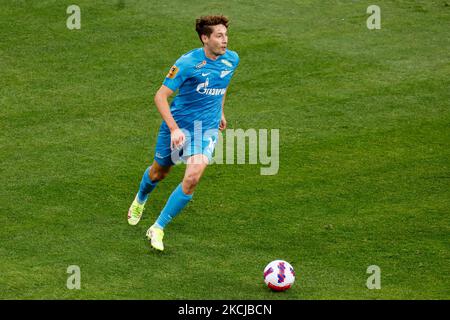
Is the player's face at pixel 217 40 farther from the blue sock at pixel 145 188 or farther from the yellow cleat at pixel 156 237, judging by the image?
the yellow cleat at pixel 156 237

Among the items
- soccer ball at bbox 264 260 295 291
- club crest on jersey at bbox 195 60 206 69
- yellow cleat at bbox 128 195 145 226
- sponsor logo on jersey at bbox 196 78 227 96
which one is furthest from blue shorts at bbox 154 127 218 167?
soccer ball at bbox 264 260 295 291

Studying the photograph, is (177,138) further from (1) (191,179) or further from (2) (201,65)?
(2) (201,65)

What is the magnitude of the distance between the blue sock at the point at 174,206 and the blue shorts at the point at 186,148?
42cm

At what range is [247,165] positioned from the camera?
10.7m

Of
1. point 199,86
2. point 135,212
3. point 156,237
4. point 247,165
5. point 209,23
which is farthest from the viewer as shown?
point 247,165

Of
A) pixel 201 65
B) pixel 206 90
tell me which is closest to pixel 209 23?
pixel 201 65

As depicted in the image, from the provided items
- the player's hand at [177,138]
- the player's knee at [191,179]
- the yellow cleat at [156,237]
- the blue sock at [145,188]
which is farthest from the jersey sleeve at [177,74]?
the yellow cleat at [156,237]

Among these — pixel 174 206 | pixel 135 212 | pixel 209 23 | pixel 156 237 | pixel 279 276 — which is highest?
pixel 209 23

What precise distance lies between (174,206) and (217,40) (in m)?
1.73

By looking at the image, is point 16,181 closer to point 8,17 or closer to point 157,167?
point 157,167

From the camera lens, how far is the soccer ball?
7.64m

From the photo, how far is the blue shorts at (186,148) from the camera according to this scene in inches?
343

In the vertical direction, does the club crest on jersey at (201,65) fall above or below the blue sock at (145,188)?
above

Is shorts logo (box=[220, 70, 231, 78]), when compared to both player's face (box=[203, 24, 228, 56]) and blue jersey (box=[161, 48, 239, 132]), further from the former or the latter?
player's face (box=[203, 24, 228, 56])
